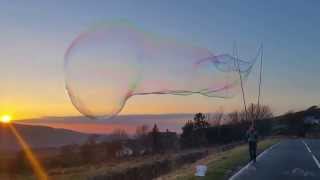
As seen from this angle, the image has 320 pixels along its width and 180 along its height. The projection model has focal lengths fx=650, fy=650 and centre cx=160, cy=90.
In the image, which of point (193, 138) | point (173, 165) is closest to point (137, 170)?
point (173, 165)

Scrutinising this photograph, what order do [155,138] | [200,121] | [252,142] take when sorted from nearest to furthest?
[252,142] < [155,138] < [200,121]

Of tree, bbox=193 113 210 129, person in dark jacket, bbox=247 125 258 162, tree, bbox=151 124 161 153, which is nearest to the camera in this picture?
person in dark jacket, bbox=247 125 258 162

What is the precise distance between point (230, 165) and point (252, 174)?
226 inches

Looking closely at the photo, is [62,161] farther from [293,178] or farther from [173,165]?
[293,178]

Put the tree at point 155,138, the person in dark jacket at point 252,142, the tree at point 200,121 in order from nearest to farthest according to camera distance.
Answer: the person in dark jacket at point 252,142 < the tree at point 155,138 < the tree at point 200,121

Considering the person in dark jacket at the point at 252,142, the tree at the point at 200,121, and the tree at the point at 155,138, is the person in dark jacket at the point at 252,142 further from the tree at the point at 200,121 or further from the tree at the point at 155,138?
the tree at the point at 200,121

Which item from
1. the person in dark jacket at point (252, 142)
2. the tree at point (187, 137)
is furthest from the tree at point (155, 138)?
the person in dark jacket at point (252, 142)

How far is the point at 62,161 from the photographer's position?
227 feet

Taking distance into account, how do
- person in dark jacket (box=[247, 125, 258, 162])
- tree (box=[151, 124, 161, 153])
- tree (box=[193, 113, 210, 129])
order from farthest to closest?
tree (box=[193, 113, 210, 129]), tree (box=[151, 124, 161, 153]), person in dark jacket (box=[247, 125, 258, 162])

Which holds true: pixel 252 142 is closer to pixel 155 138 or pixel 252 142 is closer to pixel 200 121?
pixel 155 138

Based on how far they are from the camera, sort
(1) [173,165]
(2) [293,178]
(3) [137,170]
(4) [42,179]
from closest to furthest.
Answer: (2) [293,178]
(3) [137,170]
(1) [173,165]
(4) [42,179]

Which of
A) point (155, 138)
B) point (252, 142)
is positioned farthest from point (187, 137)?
point (252, 142)

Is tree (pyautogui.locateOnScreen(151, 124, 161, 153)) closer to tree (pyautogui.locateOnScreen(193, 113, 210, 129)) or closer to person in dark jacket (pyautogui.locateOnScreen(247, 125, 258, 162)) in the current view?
tree (pyautogui.locateOnScreen(193, 113, 210, 129))

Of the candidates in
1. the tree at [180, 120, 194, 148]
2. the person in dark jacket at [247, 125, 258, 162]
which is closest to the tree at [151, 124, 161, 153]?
the tree at [180, 120, 194, 148]
